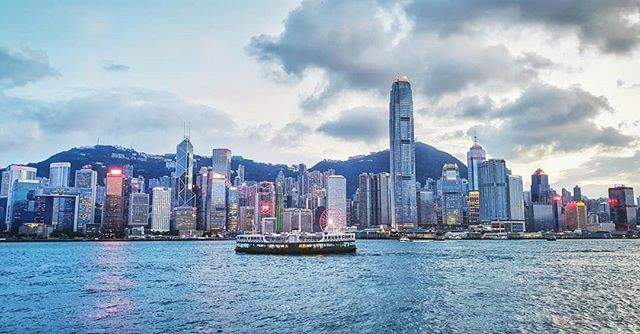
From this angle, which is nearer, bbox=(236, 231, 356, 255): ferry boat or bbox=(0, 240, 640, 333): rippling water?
bbox=(0, 240, 640, 333): rippling water

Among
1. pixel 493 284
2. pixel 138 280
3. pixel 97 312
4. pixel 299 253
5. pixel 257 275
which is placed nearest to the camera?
pixel 97 312

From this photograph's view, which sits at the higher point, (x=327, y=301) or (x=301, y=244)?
(x=301, y=244)

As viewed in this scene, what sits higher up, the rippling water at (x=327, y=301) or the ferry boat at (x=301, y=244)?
the ferry boat at (x=301, y=244)

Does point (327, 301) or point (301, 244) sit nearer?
point (327, 301)

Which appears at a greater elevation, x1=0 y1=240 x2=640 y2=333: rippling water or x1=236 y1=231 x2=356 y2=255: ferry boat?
x1=236 y1=231 x2=356 y2=255: ferry boat

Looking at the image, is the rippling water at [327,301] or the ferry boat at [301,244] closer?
the rippling water at [327,301]

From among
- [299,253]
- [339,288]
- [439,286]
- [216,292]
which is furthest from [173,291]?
[299,253]

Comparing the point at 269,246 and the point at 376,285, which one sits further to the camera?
the point at 269,246

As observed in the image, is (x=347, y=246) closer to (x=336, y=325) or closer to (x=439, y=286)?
(x=439, y=286)
